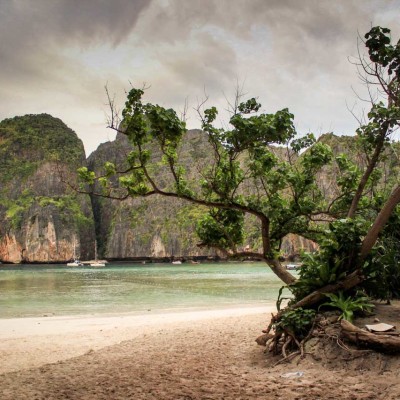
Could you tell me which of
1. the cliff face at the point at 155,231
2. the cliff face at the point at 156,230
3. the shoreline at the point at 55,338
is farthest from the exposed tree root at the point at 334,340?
the cliff face at the point at 155,231

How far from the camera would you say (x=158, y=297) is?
26.1 meters

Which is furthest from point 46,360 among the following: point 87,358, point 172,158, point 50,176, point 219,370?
point 50,176

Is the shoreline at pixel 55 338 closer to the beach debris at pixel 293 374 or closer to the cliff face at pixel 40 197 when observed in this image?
the beach debris at pixel 293 374

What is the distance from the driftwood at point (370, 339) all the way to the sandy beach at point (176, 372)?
0.36 metres

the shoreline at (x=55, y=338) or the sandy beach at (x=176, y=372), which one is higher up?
the sandy beach at (x=176, y=372)

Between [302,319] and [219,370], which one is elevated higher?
[302,319]

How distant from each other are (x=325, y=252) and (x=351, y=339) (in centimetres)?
160

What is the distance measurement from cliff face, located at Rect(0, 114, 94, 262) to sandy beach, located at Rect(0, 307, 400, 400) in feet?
377

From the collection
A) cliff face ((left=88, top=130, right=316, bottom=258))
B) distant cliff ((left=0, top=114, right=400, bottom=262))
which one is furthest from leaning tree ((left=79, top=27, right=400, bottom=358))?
cliff face ((left=88, top=130, right=316, bottom=258))

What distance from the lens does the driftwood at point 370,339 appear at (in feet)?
17.6

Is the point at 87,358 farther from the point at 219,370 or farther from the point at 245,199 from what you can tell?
the point at 245,199

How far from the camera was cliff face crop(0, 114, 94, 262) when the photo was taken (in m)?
117

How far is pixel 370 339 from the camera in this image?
5.59 m

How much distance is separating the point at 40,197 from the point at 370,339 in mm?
134650
